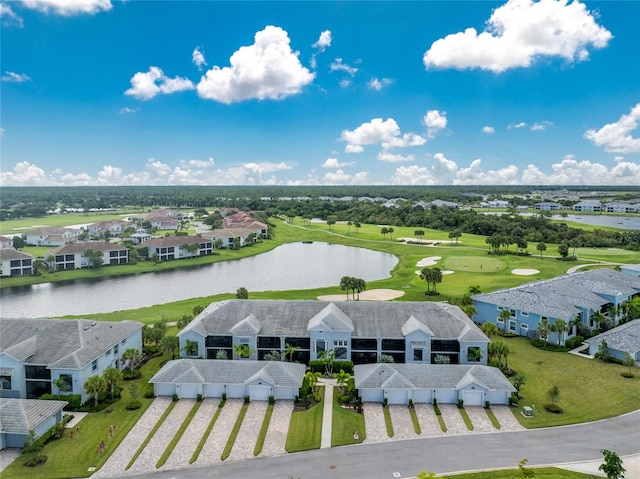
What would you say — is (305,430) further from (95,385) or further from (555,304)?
(555,304)

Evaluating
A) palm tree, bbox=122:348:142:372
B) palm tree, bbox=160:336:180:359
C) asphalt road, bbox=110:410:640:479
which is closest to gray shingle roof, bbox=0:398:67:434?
palm tree, bbox=122:348:142:372

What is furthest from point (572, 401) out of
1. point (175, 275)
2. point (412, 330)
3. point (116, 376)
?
point (175, 275)

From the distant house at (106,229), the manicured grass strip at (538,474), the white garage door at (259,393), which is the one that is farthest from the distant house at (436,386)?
the distant house at (106,229)

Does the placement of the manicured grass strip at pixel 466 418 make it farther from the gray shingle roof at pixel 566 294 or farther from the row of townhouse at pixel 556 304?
the gray shingle roof at pixel 566 294

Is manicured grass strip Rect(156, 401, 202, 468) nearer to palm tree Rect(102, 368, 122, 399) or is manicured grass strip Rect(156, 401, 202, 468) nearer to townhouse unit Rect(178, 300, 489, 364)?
palm tree Rect(102, 368, 122, 399)

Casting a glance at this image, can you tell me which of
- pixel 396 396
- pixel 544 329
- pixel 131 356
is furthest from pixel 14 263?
pixel 544 329

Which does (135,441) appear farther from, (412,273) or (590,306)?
(412,273)
